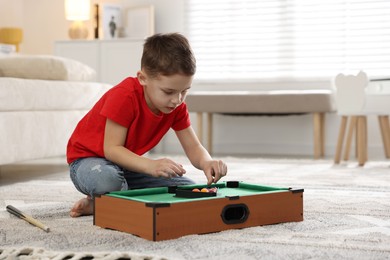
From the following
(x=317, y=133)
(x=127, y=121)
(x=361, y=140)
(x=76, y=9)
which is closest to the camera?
(x=127, y=121)

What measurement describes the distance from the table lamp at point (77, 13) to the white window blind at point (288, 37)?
749 millimetres

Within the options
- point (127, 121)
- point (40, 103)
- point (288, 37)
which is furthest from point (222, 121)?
point (127, 121)

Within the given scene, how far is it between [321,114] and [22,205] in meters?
2.70

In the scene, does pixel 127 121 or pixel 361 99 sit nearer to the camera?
pixel 127 121

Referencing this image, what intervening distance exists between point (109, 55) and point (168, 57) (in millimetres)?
3185

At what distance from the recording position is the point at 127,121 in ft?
5.29

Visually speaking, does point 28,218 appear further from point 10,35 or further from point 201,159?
point 10,35

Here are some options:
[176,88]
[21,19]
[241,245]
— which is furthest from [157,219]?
[21,19]

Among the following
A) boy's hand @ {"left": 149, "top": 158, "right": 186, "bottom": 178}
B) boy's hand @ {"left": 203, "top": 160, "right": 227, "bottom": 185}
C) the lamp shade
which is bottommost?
boy's hand @ {"left": 203, "top": 160, "right": 227, "bottom": 185}

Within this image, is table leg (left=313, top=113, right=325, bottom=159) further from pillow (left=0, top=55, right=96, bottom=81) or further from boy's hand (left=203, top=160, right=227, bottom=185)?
boy's hand (left=203, top=160, right=227, bottom=185)

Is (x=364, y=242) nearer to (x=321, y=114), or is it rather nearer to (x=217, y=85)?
(x=321, y=114)

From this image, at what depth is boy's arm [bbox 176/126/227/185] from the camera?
156 cm

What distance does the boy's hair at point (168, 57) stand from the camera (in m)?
1.50

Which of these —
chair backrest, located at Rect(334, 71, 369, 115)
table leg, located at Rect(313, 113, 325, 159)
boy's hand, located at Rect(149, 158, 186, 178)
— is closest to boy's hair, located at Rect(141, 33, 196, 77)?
boy's hand, located at Rect(149, 158, 186, 178)
